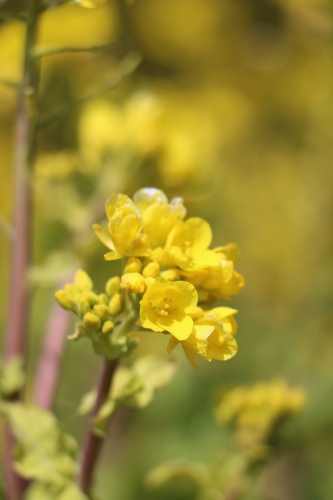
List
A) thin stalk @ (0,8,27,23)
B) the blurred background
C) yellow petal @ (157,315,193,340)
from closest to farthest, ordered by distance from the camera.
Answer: yellow petal @ (157,315,193,340) → thin stalk @ (0,8,27,23) → the blurred background

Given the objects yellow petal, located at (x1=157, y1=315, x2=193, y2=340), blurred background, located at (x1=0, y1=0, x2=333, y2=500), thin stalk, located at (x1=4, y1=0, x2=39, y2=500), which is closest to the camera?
yellow petal, located at (x1=157, y1=315, x2=193, y2=340)

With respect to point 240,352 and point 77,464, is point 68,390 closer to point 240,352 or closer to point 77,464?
point 240,352

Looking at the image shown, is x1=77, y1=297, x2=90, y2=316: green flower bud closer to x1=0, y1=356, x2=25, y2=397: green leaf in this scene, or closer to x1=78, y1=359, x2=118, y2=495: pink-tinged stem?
x1=78, y1=359, x2=118, y2=495: pink-tinged stem

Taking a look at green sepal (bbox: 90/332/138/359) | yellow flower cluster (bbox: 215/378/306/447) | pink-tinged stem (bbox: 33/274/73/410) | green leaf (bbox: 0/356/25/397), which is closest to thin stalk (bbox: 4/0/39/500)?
green leaf (bbox: 0/356/25/397)

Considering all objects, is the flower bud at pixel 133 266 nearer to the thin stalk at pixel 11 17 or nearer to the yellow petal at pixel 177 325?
the yellow petal at pixel 177 325

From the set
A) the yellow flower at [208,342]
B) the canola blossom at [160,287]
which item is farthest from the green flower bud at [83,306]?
the yellow flower at [208,342]

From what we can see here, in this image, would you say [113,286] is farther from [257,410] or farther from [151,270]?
[257,410]
